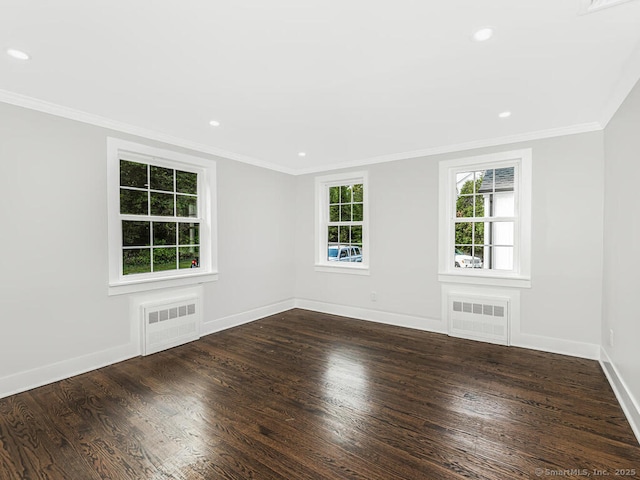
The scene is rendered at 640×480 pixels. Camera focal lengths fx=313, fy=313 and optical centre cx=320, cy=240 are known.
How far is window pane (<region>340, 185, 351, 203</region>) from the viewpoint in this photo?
5254 millimetres

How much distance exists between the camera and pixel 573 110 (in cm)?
300

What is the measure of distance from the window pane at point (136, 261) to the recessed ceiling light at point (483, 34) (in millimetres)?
3721

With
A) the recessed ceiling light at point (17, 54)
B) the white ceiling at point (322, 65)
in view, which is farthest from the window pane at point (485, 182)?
the recessed ceiling light at point (17, 54)

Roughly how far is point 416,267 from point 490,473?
115 inches

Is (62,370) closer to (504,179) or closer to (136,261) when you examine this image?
(136,261)

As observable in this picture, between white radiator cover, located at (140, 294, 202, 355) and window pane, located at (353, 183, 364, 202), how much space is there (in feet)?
9.31

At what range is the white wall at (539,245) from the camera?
11.1 feet

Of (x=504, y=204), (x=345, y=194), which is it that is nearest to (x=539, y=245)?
(x=504, y=204)

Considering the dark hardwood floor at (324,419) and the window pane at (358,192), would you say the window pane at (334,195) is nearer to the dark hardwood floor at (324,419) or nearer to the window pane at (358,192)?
the window pane at (358,192)

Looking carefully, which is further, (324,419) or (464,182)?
(464,182)

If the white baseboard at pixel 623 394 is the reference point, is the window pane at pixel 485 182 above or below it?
above

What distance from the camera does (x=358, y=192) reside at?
5.14 meters

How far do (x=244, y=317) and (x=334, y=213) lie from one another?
226cm

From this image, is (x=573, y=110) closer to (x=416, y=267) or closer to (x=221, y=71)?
(x=416, y=267)
